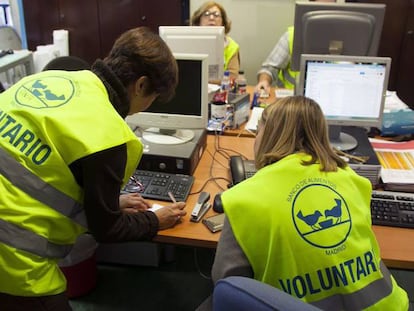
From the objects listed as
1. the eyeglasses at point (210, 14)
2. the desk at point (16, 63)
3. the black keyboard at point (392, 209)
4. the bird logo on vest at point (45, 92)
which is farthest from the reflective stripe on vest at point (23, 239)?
the desk at point (16, 63)

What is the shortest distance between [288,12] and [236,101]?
2.17 meters

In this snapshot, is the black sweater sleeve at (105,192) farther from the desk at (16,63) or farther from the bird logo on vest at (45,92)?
the desk at (16,63)

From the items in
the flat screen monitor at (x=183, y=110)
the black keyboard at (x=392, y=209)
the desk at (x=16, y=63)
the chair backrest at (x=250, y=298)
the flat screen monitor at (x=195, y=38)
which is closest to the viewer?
the chair backrest at (x=250, y=298)

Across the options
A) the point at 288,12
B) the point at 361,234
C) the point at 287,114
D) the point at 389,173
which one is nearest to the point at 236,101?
the point at 389,173

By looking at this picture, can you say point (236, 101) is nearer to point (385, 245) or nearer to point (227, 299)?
point (385, 245)

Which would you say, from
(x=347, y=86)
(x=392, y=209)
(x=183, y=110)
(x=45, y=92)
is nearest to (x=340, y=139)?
(x=347, y=86)

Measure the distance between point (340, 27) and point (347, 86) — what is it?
477 mm

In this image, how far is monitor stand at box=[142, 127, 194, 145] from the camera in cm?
195

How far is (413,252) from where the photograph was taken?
140 cm

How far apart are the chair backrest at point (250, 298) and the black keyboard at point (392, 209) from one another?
0.91m

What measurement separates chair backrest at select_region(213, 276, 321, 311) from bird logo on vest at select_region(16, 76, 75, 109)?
2.10 feet

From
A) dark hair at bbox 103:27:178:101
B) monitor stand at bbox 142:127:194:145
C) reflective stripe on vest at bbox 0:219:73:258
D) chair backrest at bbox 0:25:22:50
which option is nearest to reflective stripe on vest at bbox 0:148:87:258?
reflective stripe on vest at bbox 0:219:73:258

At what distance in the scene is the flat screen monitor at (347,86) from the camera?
6.05ft

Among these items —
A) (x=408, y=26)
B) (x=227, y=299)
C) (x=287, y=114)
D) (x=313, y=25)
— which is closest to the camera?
(x=227, y=299)
